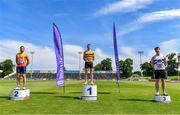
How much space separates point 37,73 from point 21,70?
459 feet

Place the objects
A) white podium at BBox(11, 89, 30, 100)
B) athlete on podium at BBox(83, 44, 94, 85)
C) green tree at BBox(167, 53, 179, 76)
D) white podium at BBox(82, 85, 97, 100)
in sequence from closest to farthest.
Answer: white podium at BBox(11, 89, 30, 100), white podium at BBox(82, 85, 97, 100), athlete on podium at BBox(83, 44, 94, 85), green tree at BBox(167, 53, 179, 76)

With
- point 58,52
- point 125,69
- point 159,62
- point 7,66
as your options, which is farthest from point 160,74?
point 7,66

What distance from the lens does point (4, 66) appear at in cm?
17800

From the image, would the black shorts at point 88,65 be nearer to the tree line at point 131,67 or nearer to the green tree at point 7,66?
the tree line at point 131,67

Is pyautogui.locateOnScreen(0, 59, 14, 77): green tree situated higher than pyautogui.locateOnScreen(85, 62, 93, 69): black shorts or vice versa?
pyautogui.locateOnScreen(0, 59, 14, 77): green tree

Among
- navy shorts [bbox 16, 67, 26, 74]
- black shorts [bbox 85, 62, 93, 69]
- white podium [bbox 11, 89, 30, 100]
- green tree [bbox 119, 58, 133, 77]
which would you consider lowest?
white podium [bbox 11, 89, 30, 100]

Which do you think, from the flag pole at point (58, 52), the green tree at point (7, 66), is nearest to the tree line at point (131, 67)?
the green tree at point (7, 66)

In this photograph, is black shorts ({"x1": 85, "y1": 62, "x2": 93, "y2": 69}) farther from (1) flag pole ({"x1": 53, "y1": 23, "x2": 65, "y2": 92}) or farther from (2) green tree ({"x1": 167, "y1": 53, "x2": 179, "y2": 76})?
(2) green tree ({"x1": 167, "y1": 53, "x2": 179, "y2": 76})

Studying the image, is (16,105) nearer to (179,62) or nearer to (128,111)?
(128,111)

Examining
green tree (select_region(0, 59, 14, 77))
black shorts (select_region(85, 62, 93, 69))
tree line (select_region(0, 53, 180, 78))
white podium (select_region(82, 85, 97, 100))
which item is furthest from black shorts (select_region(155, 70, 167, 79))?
green tree (select_region(0, 59, 14, 77))

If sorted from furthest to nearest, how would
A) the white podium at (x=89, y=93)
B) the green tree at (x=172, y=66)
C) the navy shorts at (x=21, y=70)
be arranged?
the green tree at (x=172, y=66) → the navy shorts at (x=21, y=70) → the white podium at (x=89, y=93)

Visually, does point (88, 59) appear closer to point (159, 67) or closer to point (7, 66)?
point (159, 67)

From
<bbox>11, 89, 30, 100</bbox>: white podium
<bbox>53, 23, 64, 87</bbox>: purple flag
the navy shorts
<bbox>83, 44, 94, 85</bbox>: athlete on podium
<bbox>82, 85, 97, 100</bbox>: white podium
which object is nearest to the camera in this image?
<bbox>11, 89, 30, 100</bbox>: white podium

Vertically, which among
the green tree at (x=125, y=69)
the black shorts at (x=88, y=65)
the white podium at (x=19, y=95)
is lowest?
the white podium at (x=19, y=95)
